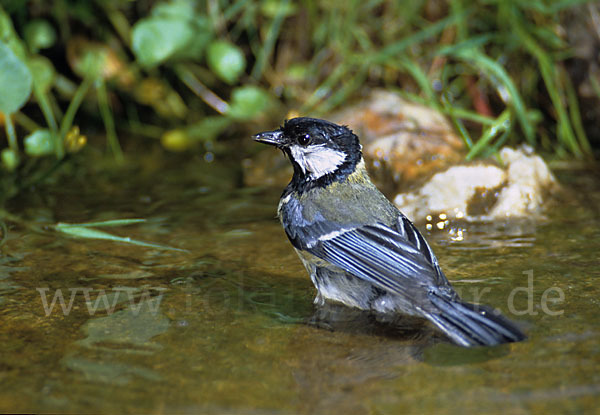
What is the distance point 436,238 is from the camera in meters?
3.87

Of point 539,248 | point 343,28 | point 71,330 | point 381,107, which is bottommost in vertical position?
point 71,330

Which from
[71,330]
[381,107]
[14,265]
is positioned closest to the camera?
[71,330]

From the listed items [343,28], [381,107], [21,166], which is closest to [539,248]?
[381,107]

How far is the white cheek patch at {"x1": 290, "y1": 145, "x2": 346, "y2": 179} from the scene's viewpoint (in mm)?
3426

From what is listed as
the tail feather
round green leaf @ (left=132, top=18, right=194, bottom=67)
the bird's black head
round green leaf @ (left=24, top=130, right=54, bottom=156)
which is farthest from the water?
round green leaf @ (left=132, top=18, right=194, bottom=67)

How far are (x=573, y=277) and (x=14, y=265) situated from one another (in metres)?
2.58

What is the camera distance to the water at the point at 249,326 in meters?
2.21

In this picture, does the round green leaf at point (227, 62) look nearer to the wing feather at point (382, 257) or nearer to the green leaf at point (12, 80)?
the green leaf at point (12, 80)

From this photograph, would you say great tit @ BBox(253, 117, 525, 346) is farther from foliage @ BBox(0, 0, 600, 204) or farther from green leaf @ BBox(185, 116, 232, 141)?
green leaf @ BBox(185, 116, 232, 141)

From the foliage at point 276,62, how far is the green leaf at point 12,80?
0.98m

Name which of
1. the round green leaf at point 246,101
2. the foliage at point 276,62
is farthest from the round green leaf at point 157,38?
the round green leaf at point 246,101

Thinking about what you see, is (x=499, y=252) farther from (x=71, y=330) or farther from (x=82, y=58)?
(x=82, y=58)

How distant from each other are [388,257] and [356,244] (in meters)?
0.17

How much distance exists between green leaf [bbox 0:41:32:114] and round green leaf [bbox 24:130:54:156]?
0.33 metres
